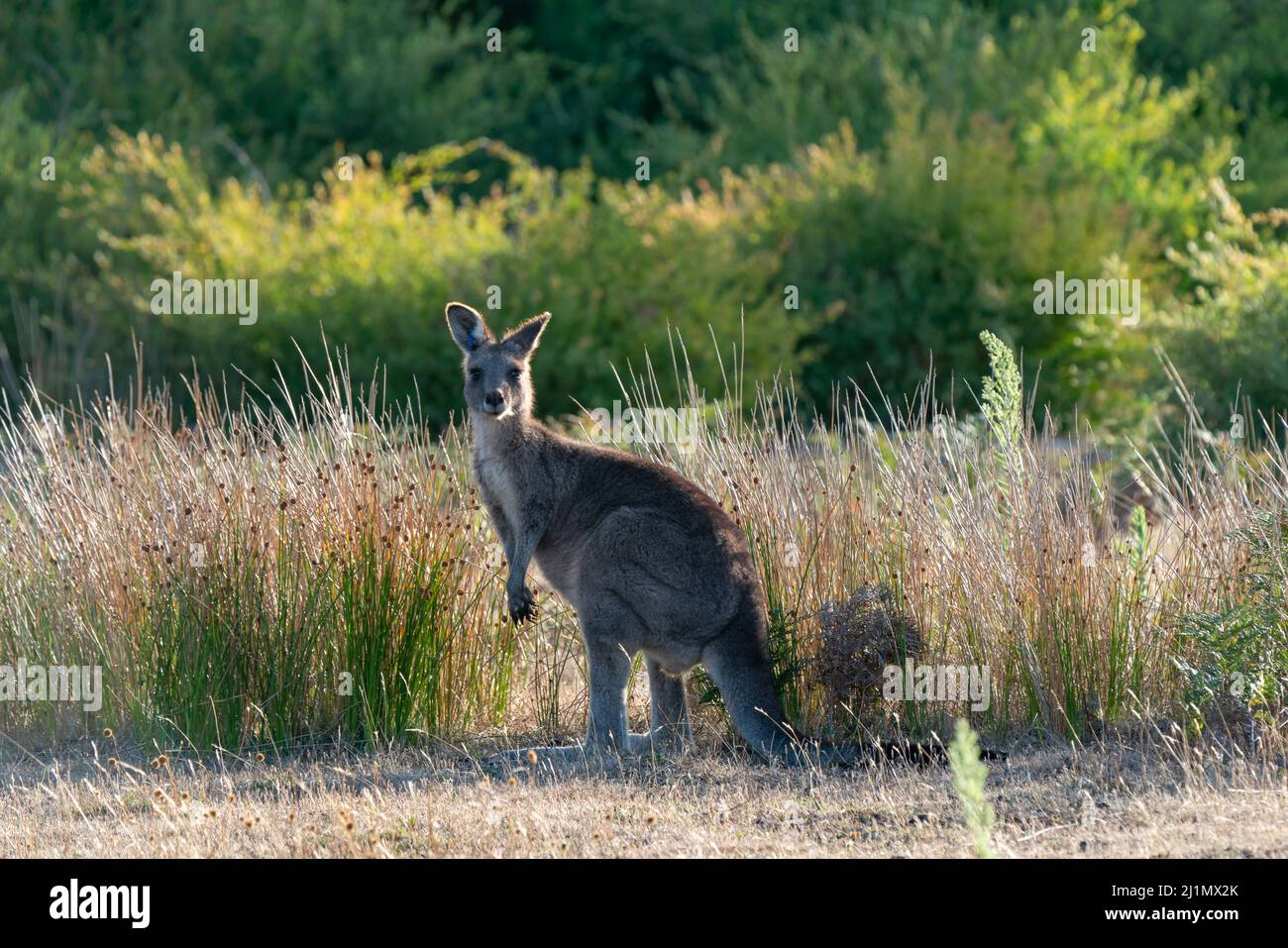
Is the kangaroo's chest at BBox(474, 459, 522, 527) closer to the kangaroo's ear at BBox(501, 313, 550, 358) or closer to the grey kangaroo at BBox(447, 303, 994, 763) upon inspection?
the grey kangaroo at BBox(447, 303, 994, 763)

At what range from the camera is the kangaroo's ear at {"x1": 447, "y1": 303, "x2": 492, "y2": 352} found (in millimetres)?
7309

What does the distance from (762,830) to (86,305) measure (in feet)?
44.5

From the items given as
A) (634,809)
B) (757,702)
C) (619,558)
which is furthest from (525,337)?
(634,809)

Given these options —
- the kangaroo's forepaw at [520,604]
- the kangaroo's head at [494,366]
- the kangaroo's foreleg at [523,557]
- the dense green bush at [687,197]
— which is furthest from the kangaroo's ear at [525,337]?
the dense green bush at [687,197]

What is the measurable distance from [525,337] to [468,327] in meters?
0.27

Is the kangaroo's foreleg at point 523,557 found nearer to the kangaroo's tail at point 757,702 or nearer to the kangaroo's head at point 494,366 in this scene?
the kangaroo's head at point 494,366

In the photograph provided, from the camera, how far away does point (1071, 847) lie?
5555 millimetres

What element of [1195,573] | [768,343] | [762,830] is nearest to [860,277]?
[768,343]

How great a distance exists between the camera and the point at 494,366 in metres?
7.13

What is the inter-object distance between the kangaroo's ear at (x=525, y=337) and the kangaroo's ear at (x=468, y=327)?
12cm

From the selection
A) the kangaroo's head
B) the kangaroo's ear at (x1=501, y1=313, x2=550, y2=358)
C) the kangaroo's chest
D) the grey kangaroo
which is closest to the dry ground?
the grey kangaroo

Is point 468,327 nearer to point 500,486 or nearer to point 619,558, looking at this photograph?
point 500,486

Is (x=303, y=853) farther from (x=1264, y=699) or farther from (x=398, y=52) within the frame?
(x=398, y=52)

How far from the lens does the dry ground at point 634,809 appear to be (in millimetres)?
5656
